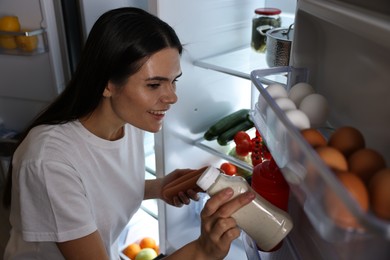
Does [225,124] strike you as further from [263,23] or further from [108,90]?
[108,90]

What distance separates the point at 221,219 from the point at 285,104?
22 centimetres

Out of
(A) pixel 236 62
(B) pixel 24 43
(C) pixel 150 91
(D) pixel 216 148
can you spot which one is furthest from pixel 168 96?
(B) pixel 24 43

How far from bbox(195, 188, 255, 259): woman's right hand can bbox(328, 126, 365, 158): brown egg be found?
19 cm

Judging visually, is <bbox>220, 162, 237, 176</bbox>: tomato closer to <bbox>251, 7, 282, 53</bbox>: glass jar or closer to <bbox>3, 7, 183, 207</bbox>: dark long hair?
<bbox>251, 7, 282, 53</bbox>: glass jar

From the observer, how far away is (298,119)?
1.78 ft

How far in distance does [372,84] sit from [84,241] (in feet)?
2.42

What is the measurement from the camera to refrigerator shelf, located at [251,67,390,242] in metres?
0.36

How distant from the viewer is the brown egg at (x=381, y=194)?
0.39 m

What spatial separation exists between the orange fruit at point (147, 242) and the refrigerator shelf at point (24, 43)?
1026 mm

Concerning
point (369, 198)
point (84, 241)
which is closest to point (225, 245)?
point (369, 198)

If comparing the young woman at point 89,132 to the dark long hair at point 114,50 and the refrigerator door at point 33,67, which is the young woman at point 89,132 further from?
the refrigerator door at point 33,67

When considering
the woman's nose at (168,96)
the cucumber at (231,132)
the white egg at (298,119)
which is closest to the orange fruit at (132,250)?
the cucumber at (231,132)

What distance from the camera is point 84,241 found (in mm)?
927

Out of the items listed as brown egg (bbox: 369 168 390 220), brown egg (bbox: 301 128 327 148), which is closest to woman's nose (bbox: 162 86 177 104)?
brown egg (bbox: 301 128 327 148)
